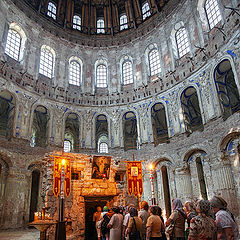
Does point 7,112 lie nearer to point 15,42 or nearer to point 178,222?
point 15,42

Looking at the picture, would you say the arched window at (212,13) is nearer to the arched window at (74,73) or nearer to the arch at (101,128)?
the arch at (101,128)

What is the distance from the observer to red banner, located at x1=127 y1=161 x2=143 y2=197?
13977 millimetres

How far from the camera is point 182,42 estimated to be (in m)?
20.8

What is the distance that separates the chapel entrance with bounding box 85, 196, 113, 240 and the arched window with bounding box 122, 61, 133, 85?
14.3 m

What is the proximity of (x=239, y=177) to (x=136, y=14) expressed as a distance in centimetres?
2117

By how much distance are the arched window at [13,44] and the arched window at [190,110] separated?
15.6 meters

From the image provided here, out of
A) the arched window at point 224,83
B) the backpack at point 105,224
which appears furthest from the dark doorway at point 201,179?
the backpack at point 105,224

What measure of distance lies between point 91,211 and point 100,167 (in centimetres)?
257

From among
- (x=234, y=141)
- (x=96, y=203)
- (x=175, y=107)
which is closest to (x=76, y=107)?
(x=175, y=107)

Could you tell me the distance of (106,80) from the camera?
25156 millimetres

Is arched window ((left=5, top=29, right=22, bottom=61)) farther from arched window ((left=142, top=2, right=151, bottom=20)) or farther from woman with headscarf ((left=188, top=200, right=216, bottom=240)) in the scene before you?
woman with headscarf ((left=188, top=200, right=216, bottom=240))

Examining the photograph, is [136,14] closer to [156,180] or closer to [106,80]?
[106,80]

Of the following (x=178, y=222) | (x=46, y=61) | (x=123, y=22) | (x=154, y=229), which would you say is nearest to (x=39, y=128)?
(x=46, y=61)

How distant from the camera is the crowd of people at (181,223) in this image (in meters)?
3.65
